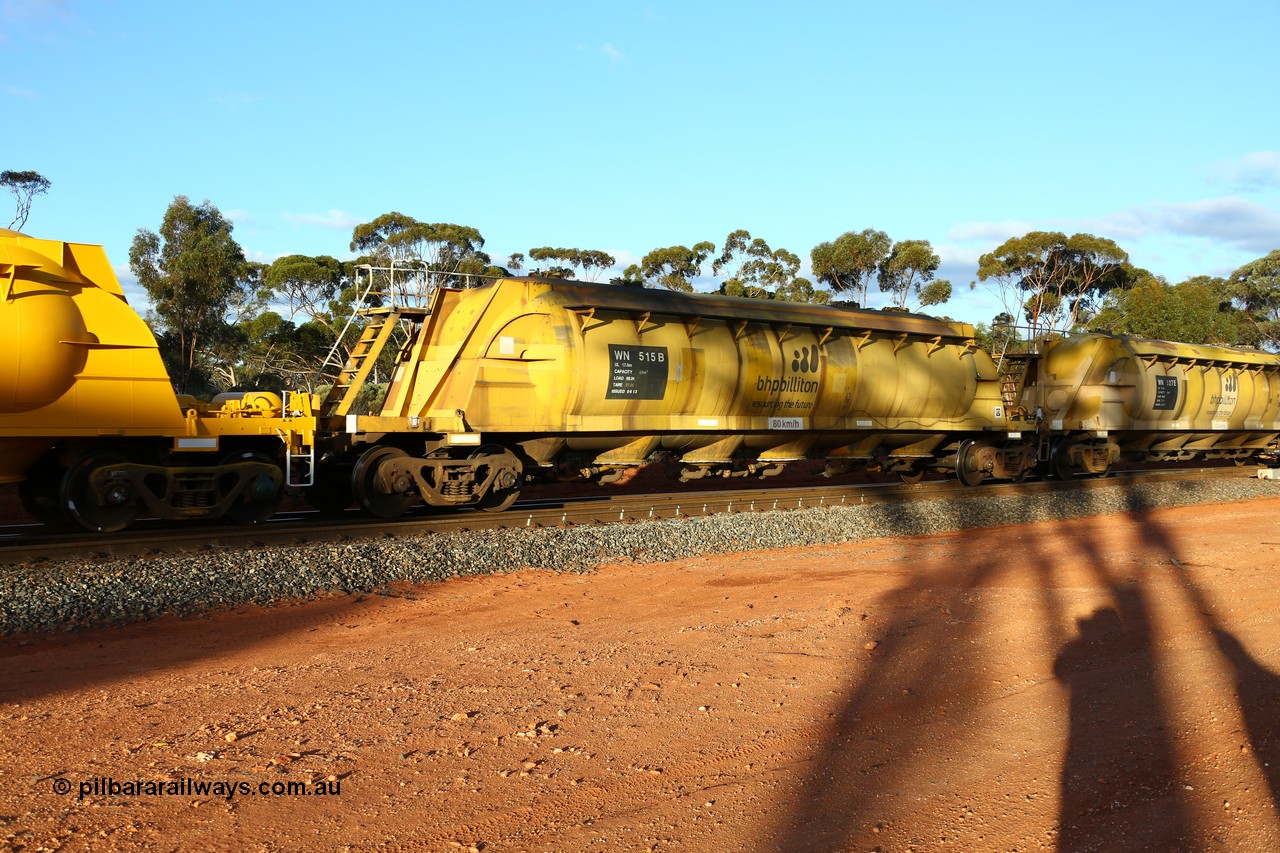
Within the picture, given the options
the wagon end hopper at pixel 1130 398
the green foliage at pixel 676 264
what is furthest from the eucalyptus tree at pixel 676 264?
the wagon end hopper at pixel 1130 398

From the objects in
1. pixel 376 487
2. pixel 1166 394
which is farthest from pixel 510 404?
pixel 1166 394

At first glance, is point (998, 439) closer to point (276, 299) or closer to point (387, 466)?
point (387, 466)

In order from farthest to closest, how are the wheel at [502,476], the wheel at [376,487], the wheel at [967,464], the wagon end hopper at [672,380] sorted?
the wheel at [967,464], the wheel at [502,476], the wagon end hopper at [672,380], the wheel at [376,487]

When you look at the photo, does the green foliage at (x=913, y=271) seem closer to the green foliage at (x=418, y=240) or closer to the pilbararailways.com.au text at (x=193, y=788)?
the green foliage at (x=418, y=240)

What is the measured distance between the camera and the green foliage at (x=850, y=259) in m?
→ 52.5

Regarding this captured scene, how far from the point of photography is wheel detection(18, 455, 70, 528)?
34.9 feet

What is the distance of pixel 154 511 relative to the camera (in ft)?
34.3

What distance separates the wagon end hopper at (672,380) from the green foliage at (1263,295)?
50703 mm

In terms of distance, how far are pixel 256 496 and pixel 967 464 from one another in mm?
14022

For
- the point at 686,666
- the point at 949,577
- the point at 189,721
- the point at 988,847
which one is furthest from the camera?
the point at 949,577

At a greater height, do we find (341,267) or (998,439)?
(341,267)

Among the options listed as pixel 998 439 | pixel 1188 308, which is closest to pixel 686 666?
pixel 998 439

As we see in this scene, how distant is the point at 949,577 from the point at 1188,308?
153 ft

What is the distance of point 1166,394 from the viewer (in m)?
22.9
